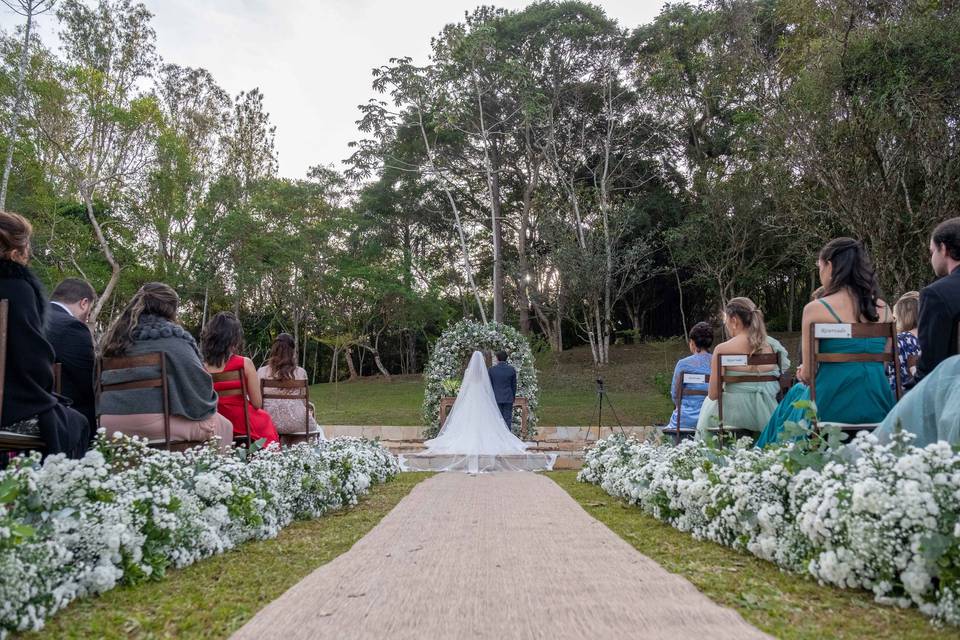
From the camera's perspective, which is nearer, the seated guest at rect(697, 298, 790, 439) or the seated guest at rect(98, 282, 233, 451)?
the seated guest at rect(98, 282, 233, 451)

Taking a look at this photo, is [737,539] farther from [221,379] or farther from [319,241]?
[319,241]

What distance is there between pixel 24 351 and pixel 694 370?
15.8 feet

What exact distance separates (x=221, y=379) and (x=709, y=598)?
3360 millimetres

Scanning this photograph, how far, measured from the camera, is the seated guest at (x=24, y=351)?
2.70 metres

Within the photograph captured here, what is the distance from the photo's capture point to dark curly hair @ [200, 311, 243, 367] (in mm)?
4738

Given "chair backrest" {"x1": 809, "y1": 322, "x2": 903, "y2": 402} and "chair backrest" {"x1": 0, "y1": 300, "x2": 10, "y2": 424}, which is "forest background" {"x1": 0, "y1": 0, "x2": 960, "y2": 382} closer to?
"chair backrest" {"x1": 809, "y1": 322, "x2": 903, "y2": 402}

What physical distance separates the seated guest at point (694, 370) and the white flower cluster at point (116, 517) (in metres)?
3.28

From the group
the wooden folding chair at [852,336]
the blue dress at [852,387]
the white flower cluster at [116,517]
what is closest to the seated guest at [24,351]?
the white flower cluster at [116,517]

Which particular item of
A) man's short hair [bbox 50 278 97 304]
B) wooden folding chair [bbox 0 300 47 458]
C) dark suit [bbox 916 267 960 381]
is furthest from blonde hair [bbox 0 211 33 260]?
dark suit [bbox 916 267 960 381]

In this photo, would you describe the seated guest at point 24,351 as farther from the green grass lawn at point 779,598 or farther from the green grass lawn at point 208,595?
the green grass lawn at point 779,598

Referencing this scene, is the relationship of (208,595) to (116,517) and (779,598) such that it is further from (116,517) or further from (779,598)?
(779,598)

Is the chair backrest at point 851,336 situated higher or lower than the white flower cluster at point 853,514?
higher

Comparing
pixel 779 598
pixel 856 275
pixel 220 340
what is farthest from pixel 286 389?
pixel 779 598

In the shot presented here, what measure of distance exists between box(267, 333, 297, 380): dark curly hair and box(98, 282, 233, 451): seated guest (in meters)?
1.87
